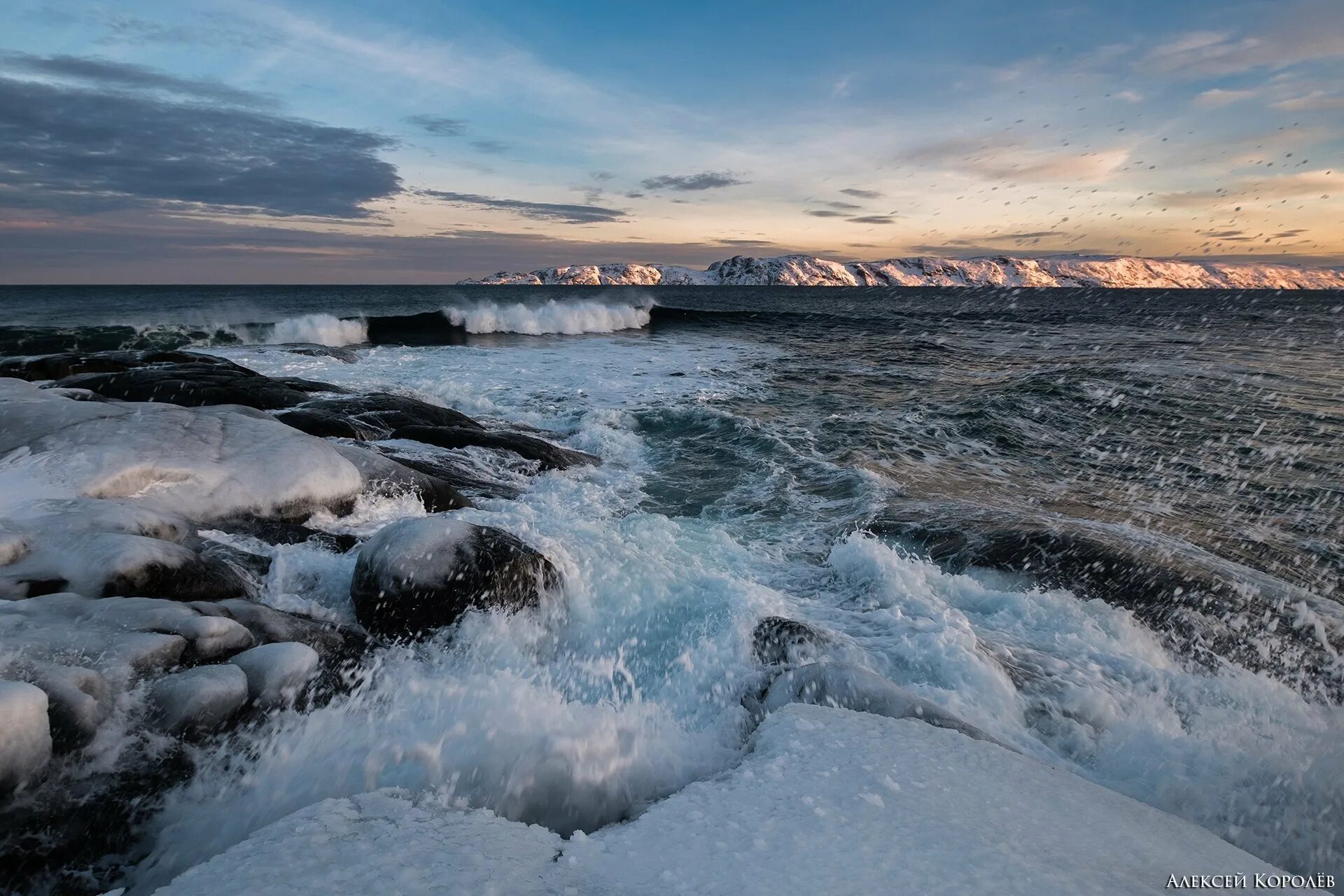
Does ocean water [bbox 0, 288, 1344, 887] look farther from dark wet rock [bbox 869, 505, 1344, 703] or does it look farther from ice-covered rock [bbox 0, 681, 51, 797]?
ice-covered rock [bbox 0, 681, 51, 797]

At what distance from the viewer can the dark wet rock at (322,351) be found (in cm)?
2195

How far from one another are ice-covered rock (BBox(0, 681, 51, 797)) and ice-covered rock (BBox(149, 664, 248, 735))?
42cm

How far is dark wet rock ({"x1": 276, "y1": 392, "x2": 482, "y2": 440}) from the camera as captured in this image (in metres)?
8.88

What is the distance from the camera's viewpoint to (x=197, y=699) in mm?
3135

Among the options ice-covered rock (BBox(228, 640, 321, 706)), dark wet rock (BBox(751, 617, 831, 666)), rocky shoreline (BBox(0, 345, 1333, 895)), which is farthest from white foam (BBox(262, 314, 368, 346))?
dark wet rock (BBox(751, 617, 831, 666))

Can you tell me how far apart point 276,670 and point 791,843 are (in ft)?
9.21

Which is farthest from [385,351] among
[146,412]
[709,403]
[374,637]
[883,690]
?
[883,690]

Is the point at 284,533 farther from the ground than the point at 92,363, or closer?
closer

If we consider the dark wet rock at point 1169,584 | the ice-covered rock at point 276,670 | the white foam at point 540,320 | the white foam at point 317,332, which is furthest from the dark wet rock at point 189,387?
the white foam at point 540,320

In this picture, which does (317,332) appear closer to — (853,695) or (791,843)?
Answer: (853,695)

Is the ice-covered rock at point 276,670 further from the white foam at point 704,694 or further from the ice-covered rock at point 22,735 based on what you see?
the ice-covered rock at point 22,735

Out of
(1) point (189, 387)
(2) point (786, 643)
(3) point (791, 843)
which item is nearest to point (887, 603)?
(2) point (786, 643)

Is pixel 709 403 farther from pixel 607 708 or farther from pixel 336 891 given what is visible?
pixel 336 891

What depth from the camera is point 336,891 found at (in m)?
2.08
